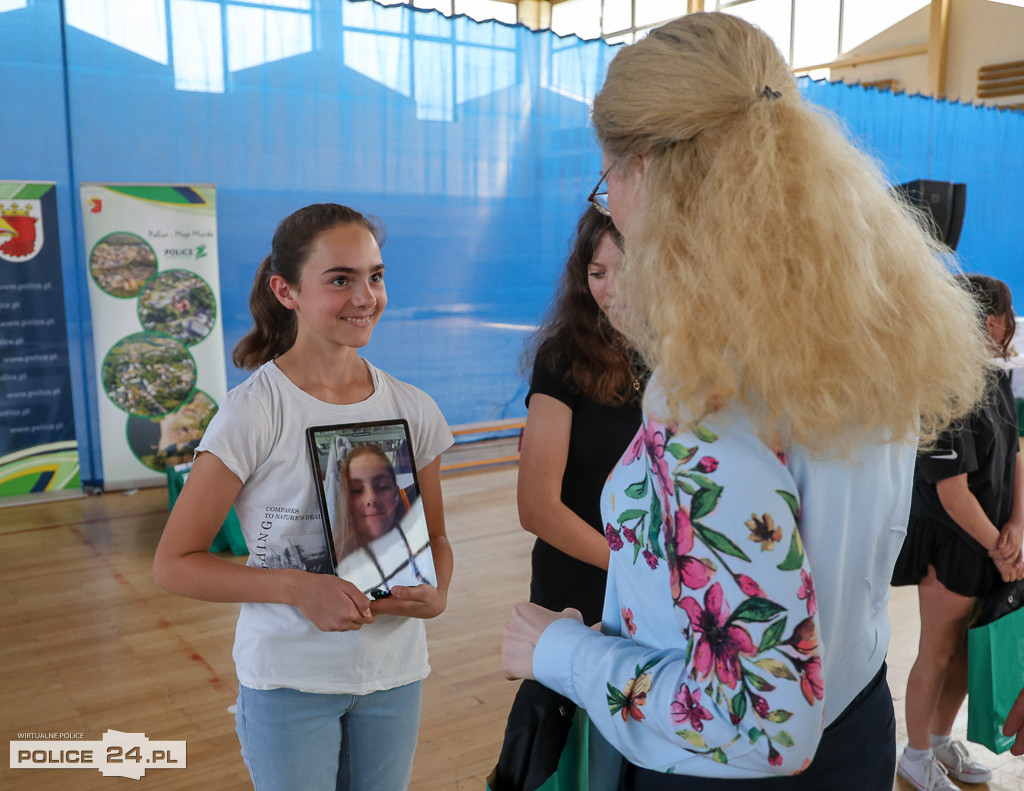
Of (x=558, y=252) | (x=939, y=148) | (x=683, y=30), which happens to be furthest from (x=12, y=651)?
(x=939, y=148)

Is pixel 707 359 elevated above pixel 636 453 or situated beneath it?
elevated above

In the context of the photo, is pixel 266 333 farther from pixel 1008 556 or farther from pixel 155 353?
pixel 155 353

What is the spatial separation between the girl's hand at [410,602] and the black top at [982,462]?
1354 mm

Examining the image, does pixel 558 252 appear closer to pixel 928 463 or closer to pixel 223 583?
pixel 928 463

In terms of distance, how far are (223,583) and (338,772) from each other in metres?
0.39

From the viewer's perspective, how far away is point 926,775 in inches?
93.0

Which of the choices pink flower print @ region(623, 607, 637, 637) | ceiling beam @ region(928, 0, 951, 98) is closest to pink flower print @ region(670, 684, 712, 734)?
pink flower print @ region(623, 607, 637, 637)

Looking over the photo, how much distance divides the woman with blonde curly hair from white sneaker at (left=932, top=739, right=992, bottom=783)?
6.26 ft

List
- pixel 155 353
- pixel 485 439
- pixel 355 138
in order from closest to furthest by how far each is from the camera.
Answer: pixel 155 353, pixel 355 138, pixel 485 439

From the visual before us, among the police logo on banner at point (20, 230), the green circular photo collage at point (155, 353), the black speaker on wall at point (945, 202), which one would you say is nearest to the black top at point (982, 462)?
the black speaker on wall at point (945, 202)

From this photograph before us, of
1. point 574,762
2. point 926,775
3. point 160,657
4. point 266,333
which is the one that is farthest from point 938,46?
point 574,762

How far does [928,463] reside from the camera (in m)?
2.19

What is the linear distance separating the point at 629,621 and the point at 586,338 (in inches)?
35.1

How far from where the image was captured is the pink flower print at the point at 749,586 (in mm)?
711
